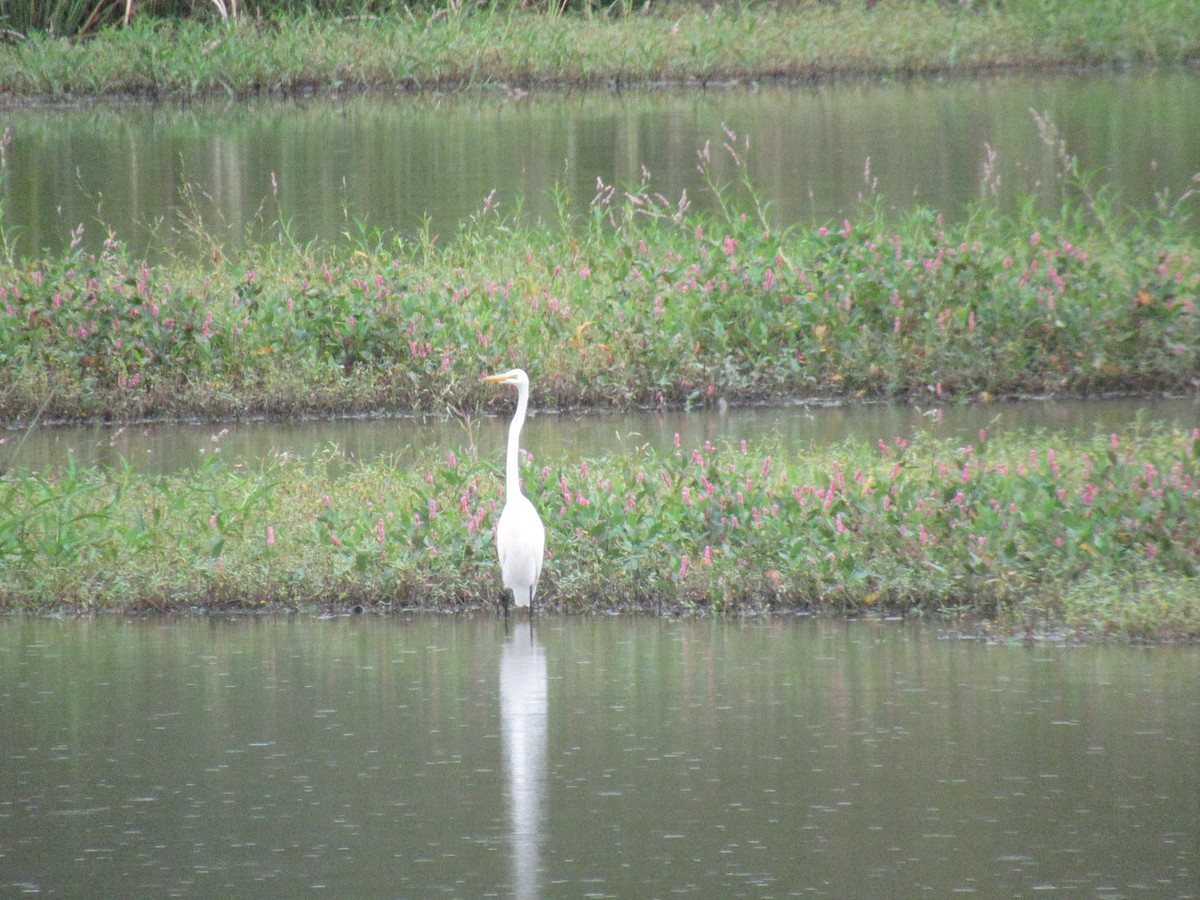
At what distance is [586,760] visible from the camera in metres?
7.06

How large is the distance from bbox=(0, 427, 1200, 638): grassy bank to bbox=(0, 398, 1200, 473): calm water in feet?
A: 7.53

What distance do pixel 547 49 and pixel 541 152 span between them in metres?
5.84

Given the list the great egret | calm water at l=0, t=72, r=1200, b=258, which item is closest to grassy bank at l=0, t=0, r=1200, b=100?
calm water at l=0, t=72, r=1200, b=258

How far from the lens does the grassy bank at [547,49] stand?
29.8 m

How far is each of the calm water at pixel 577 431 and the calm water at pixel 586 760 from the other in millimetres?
3531

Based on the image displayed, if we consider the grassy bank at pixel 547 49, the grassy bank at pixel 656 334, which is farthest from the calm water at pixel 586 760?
the grassy bank at pixel 547 49

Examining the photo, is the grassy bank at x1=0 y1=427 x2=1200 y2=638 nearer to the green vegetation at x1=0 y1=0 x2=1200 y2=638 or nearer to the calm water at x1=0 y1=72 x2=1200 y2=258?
the green vegetation at x1=0 y1=0 x2=1200 y2=638

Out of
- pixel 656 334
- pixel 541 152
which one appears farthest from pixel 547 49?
pixel 656 334

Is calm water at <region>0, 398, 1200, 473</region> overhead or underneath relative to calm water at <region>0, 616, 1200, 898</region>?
overhead

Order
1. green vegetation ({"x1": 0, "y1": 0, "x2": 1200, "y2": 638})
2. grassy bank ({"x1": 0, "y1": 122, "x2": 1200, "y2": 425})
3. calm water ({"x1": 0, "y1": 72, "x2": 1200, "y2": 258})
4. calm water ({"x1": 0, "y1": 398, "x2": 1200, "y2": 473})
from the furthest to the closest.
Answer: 1. calm water ({"x1": 0, "y1": 72, "x2": 1200, "y2": 258})
2. grassy bank ({"x1": 0, "y1": 122, "x2": 1200, "y2": 425})
3. calm water ({"x1": 0, "y1": 398, "x2": 1200, "y2": 473})
4. green vegetation ({"x1": 0, "y1": 0, "x2": 1200, "y2": 638})

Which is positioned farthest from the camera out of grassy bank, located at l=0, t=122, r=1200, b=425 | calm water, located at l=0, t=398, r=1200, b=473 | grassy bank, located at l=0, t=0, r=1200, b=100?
grassy bank, located at l=0, t=0, r=1200, b=100

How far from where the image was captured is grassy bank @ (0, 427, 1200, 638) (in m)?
8.52

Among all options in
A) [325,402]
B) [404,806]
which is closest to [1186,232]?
[325,402]

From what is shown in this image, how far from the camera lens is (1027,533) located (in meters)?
8.62
